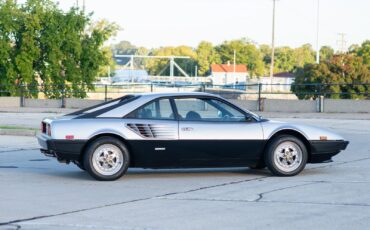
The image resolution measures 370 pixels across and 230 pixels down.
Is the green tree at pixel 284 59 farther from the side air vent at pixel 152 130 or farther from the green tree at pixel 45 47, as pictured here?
the side air vent at pixel 152 130

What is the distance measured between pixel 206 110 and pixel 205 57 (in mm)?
118534

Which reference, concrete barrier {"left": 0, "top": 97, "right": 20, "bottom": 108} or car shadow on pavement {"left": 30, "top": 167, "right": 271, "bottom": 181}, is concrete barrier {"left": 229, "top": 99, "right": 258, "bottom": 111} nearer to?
concrete barrier {"left": 0, "top": 97, "right": 20, "bottom": 108}

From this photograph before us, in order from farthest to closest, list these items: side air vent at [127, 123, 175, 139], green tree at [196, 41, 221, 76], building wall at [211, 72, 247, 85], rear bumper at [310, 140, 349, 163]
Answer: green tree at [196, 41, 221, 76] → building wall at [211, 72, 247, 85] → rear bumper at [310, 140, 349, 163] → side air vent at [127, 123, 175, 139]

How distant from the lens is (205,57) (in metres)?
130

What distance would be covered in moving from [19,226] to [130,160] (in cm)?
370

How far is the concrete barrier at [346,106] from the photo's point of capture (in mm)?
33000

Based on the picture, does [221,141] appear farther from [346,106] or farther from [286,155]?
[346,106]

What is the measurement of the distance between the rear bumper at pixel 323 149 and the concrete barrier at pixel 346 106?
2129 cm

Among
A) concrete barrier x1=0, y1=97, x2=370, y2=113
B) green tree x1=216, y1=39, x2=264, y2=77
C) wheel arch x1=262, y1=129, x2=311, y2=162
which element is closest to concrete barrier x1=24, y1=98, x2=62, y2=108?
concrete barrier x1=0, y1=97, x2=370, y2=113

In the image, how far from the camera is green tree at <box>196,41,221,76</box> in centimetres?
12794

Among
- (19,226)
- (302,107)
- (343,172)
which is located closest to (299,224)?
(19,226)

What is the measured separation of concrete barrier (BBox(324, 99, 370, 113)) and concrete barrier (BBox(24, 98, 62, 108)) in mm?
14163

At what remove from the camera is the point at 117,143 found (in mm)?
11539

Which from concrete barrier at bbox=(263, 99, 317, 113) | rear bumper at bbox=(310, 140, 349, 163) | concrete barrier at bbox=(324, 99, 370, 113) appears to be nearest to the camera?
rear bumper at bbox=(310, 140, 349, 163)
